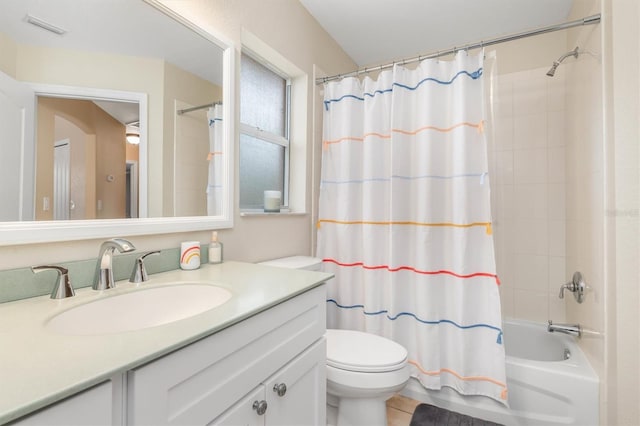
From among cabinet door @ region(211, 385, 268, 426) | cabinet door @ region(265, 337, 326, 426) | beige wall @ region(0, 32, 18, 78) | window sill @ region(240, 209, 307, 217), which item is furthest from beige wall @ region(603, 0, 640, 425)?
beige wall @ region(0, 32, 18, 78)

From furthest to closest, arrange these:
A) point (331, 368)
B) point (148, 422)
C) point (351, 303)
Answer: point (351, 303)
point (331, 368)
point (148, 422)

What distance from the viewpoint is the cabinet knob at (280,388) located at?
34.5 inches

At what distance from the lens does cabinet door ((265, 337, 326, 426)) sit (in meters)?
0.88

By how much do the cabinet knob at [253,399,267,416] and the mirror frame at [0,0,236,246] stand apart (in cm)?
71

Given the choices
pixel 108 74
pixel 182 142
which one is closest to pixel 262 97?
pixel 182 142

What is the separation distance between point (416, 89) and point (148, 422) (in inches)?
73.0

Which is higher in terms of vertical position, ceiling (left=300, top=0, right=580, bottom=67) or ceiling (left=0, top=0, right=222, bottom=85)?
ceiling (left=300, top=0, right=580, bottom=67)

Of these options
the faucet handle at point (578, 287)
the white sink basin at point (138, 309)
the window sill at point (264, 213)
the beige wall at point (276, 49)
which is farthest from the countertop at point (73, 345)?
the faucet handle at point (578, 287)

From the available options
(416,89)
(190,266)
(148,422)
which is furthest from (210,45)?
(148,422)

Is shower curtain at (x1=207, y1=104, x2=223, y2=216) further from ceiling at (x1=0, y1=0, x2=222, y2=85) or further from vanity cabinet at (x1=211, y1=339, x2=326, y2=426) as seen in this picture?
vanity cabinet at (x1=211, y1=339, x2=326, y2=426)

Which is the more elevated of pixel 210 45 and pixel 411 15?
pixel 411 15

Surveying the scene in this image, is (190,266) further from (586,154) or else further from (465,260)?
(586,154)

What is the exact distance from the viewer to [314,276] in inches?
44.7

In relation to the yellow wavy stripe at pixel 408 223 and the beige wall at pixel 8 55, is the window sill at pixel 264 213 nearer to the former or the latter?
the yellow wavy stripe at pixel 408 223
